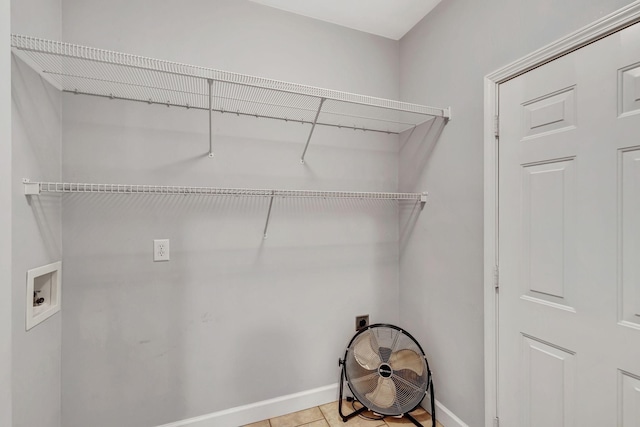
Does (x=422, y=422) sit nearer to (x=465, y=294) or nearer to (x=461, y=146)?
(x=465, y=294)

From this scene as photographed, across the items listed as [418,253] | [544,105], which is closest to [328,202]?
[418,253]

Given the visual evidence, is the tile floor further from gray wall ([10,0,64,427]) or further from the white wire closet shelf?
the white wire closet shelf

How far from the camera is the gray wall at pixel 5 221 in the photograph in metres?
0.73

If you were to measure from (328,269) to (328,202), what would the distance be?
1.51 feet

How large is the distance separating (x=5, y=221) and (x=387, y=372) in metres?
1.84

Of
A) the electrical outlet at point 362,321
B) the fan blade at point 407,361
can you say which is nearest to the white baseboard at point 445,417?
the fan blade at point 407,361

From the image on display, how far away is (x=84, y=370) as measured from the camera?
4.70 ft

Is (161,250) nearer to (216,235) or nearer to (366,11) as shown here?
(216,235)

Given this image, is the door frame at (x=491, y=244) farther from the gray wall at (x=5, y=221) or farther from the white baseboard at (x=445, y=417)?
the gray wall at (x=5, y=221)

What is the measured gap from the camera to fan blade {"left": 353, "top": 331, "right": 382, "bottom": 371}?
1724 mm

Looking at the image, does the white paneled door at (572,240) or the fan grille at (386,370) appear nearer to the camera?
the white paneled door at (572,240)

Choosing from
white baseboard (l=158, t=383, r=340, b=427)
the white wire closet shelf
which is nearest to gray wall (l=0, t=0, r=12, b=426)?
the white wire closet shelf

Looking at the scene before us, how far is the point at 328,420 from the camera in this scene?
1.74 meters

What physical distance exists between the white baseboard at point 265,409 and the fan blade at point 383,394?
1.13 feet
